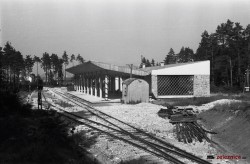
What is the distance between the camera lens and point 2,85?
21.3 meters

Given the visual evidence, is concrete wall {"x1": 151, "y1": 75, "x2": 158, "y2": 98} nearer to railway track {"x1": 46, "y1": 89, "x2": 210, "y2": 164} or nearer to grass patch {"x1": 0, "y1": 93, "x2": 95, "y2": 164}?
railway track {"x1": 46, "y1": 89, "x2": 210, "y2": 164}

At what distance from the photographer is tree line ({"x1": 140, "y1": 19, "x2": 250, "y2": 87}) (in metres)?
59.9

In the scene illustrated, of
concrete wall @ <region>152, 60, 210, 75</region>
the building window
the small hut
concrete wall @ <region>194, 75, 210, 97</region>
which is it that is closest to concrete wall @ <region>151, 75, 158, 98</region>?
the building window

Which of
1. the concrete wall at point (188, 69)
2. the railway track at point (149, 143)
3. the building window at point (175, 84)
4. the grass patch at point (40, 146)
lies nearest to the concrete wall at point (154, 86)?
the building window at point (175, 84)

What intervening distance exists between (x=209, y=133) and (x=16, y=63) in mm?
84641

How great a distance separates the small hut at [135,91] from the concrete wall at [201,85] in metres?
8.55

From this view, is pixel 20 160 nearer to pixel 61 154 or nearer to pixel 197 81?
pixel 61 154

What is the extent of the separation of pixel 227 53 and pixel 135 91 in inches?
1537

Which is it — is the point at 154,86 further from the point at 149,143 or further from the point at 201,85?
the point at 149,143

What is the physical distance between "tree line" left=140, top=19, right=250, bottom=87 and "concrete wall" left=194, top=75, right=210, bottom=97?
19.7 metres

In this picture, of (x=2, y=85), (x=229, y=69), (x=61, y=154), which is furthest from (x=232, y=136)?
(x=229, y=69)

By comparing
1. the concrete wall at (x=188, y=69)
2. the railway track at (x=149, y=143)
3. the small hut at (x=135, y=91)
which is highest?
the concrete wall at (x=188, y=69)

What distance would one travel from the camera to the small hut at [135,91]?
3095cm

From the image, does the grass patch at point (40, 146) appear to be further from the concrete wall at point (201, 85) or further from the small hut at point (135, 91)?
the concrete wall at point (201, 85)
